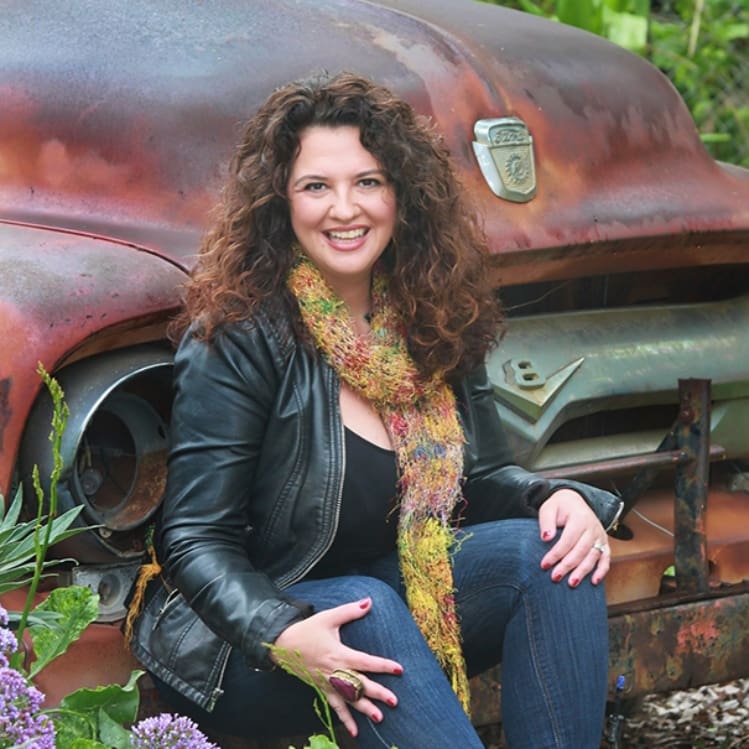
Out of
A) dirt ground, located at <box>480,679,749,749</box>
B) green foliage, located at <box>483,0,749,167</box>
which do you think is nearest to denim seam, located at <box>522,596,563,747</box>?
dirt ground, located at <box>480,679,749,749</box>

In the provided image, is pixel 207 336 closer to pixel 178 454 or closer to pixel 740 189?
pixel 178 454

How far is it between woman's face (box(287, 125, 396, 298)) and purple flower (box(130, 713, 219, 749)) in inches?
32.2

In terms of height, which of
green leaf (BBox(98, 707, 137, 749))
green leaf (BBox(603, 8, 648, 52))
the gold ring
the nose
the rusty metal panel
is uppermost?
the nose

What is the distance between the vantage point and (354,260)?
2.48 m

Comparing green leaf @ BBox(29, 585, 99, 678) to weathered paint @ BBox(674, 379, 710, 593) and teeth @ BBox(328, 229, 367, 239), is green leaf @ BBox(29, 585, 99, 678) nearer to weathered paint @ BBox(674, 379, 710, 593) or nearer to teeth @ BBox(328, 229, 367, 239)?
teeth @ BBox(328, 229, 367, 239)

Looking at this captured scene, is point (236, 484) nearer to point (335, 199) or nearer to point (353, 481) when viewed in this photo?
point (353, 481)

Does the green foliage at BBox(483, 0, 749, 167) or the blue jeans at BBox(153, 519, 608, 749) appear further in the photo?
the green foliage at BBox(483, 0, 749, 167)

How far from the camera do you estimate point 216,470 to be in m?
2.35

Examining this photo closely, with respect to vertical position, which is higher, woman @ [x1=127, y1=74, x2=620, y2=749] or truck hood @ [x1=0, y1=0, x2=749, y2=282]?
truck hood @ [x1=0, y1=0, x2=749, y2=282]

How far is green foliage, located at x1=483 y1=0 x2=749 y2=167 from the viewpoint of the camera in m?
7.62

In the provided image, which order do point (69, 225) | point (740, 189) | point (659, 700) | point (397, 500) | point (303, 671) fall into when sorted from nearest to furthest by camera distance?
point (303, 671)
point (397, 500)
point (69, 225)
point (740, 189)
point (659, 700)

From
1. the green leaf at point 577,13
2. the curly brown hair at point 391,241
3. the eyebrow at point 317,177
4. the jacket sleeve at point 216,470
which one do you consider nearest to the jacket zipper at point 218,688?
the jacket sleeve at point 216,470

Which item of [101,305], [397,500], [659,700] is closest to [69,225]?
[101,305]

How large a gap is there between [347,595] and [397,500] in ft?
0.77
